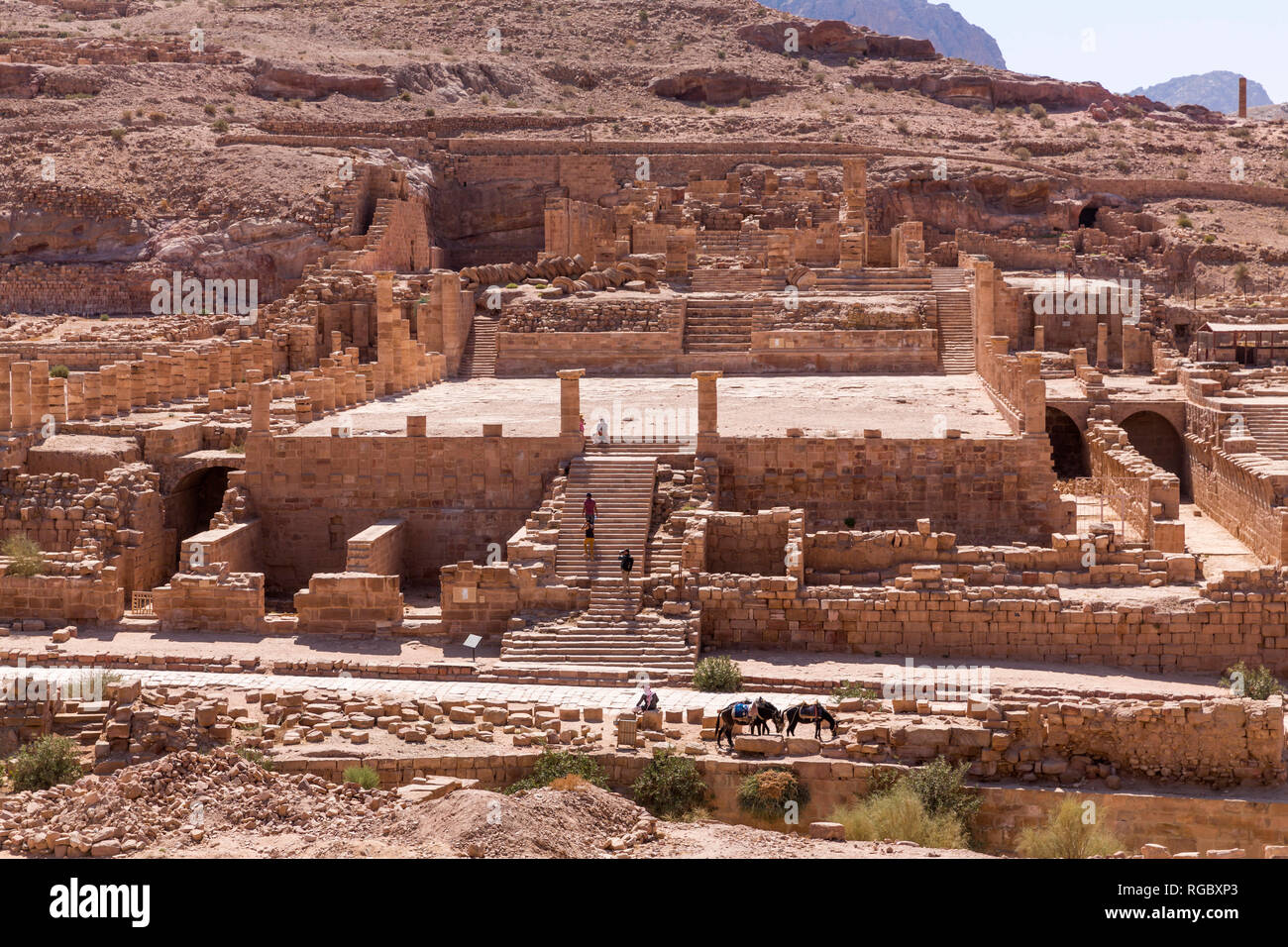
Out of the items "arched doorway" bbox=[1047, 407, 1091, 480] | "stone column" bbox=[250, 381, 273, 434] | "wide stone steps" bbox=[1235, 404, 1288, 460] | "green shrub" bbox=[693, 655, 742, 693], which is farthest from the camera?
"arched doorway" bbox=[1047, 407, 1091, 480]

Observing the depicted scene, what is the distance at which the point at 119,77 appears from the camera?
2215 inches

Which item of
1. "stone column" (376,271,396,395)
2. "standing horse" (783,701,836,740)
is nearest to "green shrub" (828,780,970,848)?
"standing horse" (783,701,836,740)

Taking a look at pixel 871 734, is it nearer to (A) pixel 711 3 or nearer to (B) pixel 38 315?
(B) pixel 38 315

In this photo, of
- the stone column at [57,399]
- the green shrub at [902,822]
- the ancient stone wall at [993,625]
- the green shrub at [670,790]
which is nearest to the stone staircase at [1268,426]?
the ancient stone wall at [993,625]

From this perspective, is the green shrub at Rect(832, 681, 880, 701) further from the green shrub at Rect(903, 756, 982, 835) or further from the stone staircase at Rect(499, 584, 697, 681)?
the green shrub at Rect(903, 756, 982, 835)

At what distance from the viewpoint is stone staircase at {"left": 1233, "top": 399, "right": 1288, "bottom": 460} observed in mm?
29234

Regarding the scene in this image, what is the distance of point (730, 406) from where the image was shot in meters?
30.0

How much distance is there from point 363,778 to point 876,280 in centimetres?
2584

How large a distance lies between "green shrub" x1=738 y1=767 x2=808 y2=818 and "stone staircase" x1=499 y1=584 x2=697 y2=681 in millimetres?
4120

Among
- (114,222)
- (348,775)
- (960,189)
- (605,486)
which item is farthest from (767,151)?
(348,775)

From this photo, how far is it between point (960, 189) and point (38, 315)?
28321 millimetres

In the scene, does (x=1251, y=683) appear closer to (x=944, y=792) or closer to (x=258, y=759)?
(x=944, y=792)

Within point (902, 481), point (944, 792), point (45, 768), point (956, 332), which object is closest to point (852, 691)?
point (944, 792)

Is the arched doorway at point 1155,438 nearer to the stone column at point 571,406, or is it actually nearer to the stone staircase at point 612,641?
the stone column at point 571,406
